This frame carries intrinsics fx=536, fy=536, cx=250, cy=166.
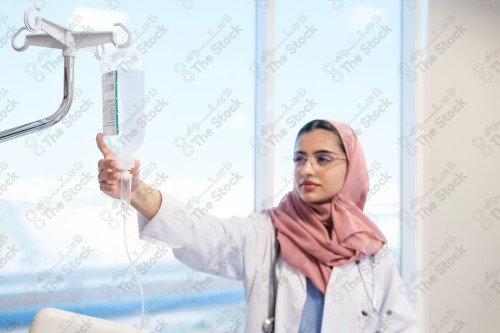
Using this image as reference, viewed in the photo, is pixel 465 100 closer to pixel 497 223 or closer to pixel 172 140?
pixel 497 223

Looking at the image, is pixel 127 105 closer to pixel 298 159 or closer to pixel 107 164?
pixel 107 164

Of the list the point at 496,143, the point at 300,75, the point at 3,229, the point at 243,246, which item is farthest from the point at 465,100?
the point at 3,229

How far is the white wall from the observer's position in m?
2.65

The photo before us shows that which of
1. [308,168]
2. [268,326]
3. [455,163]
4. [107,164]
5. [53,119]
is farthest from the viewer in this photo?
[455,163]

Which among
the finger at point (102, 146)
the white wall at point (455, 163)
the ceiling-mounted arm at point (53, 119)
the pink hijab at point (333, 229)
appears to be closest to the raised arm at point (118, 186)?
the finger at point (102, 146)

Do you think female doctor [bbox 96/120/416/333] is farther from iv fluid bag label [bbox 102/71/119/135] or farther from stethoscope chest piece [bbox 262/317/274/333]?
iv fluid bag label [bbox 102/71/119/135]

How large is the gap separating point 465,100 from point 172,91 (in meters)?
1.48

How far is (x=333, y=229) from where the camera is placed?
5.58 feet

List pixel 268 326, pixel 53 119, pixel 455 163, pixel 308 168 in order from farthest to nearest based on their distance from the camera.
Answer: pixel 455 163
pixel 308 168
pixel 268 326
pixel 53 119

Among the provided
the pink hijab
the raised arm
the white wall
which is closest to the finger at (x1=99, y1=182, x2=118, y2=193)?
the raised arm

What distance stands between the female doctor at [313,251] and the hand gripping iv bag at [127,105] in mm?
208

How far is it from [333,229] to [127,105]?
794mm

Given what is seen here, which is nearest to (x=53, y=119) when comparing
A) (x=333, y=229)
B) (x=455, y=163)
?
(x=333, y=229)

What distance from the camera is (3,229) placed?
2078 millimetres
